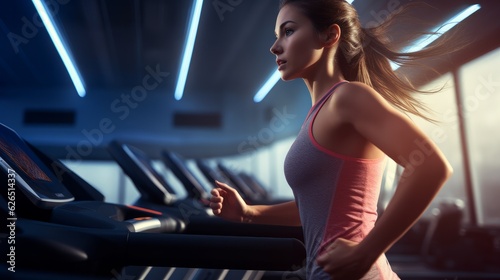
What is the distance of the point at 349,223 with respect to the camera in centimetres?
80

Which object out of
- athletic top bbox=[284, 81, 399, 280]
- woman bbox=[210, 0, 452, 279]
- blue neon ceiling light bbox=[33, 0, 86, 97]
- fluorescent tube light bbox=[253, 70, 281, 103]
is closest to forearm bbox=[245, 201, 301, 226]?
woman bbox=[210, 0, 452, 279]

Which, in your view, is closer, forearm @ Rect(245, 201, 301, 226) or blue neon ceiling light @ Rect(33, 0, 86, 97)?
forearm @ Rect(245, 201, 301, 226)

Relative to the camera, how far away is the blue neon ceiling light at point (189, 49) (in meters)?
4.25

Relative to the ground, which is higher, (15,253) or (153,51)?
(153,51)

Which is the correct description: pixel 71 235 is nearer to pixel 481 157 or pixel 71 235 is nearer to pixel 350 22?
pixel 350 22

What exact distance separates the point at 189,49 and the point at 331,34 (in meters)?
4.94

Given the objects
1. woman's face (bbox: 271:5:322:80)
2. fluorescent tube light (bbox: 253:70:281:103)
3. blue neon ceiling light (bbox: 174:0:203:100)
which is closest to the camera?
woman's face (bbox: 271:5:322:80)

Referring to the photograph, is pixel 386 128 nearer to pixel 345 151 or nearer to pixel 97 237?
pixel 345 151

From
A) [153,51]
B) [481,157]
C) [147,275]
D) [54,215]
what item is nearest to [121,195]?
Answer: [153,51]

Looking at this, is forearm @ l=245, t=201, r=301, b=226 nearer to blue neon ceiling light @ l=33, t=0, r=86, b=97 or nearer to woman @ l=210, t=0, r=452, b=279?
woman @ l=210, t=0, r=452, b=279

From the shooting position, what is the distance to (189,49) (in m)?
5.67

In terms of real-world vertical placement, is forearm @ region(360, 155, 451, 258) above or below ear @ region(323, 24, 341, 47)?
below

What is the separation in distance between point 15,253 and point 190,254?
1.13ft

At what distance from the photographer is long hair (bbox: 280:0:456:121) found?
954 millimetres
